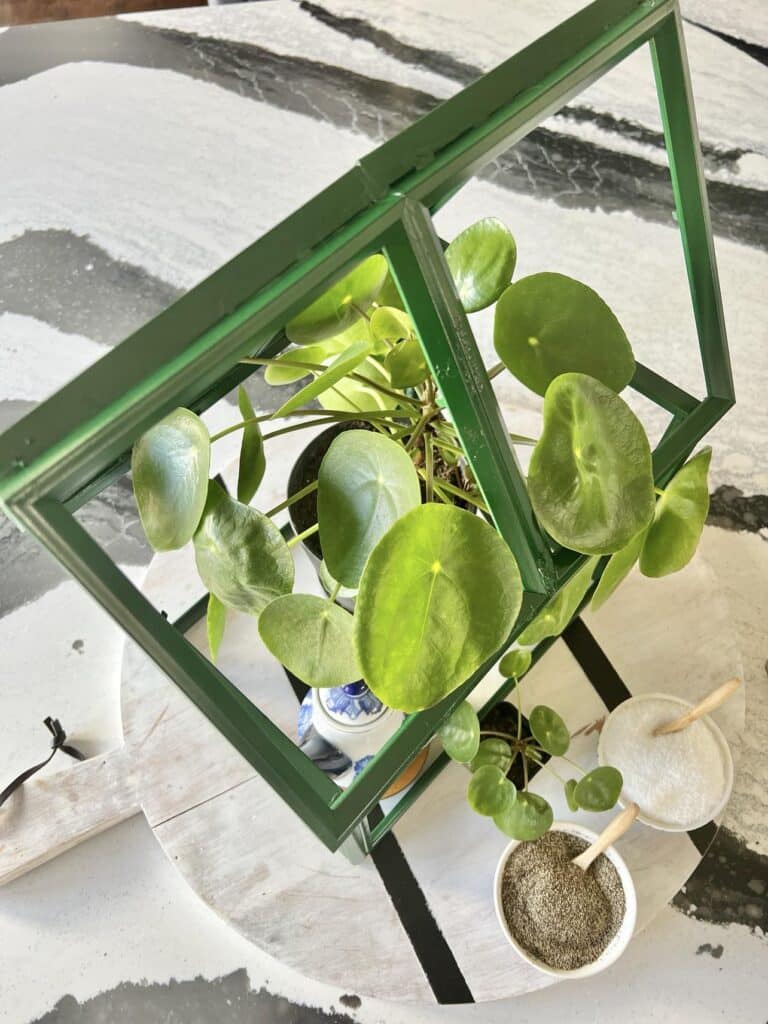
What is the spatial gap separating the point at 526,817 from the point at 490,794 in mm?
32

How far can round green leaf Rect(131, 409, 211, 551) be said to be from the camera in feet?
1.36

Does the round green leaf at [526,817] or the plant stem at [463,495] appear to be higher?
the plant stem at [463,495]

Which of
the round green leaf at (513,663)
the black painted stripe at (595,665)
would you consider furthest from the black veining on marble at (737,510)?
the round green leaf at (513,663)

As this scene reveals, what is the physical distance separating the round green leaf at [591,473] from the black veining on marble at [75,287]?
84 cm

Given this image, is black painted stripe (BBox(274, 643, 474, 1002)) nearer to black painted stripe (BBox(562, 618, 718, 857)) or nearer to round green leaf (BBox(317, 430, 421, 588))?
black painted stripe (BBox(562, 618, 718, 857))

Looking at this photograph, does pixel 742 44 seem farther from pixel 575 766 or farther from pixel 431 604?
pixel 431 604

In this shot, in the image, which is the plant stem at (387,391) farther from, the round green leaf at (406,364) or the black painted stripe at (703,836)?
the black painted stripe at (703,836)

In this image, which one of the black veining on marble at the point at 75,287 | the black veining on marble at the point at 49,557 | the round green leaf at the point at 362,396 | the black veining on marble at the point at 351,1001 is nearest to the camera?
the round green leaf at the point at 362,396

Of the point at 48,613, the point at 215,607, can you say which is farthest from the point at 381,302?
the point at 48,613

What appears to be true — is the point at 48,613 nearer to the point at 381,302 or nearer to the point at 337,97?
the point at 381,302

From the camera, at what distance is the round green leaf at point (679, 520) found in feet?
1.75

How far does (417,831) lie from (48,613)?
1.65ft

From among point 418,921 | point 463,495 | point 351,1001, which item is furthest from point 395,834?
point 463,495

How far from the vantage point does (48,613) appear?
100cm
